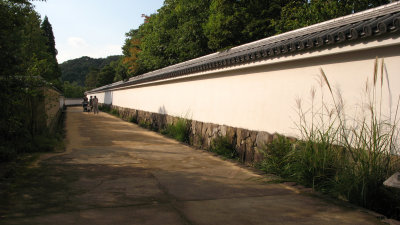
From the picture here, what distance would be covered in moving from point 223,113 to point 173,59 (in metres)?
14.2

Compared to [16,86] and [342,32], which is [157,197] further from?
[342,32]

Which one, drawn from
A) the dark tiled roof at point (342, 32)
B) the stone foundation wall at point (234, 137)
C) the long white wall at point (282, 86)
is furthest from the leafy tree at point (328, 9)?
the stone foundation wall at point (234, 137)

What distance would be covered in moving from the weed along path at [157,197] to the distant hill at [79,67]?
97632mm

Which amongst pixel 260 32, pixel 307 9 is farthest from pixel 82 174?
pixel 260 32

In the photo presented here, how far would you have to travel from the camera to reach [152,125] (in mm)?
15180

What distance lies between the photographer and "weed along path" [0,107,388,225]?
3.60 m

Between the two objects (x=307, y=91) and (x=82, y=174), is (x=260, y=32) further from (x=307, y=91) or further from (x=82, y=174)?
(x=82, y=174)

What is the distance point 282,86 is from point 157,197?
356cm

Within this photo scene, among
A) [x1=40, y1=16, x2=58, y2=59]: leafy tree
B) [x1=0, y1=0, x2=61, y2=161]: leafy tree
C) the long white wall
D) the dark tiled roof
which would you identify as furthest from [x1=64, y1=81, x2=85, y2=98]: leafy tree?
the dark tiled roof

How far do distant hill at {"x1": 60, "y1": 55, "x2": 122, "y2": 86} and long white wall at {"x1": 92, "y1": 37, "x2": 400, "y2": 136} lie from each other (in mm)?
94120

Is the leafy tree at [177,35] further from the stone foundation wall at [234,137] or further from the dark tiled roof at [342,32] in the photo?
the dark tiled roof at [342,32]

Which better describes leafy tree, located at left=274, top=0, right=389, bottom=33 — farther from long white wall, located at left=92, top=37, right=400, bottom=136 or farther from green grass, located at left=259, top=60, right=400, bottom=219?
green grass, located at left=259, top=60, right=400, bottom=219

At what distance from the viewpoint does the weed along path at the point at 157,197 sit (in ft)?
11.8

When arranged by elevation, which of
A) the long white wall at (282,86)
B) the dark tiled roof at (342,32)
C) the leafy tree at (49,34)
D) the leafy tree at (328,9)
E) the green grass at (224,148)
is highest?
the leafy tree at (49,34)
